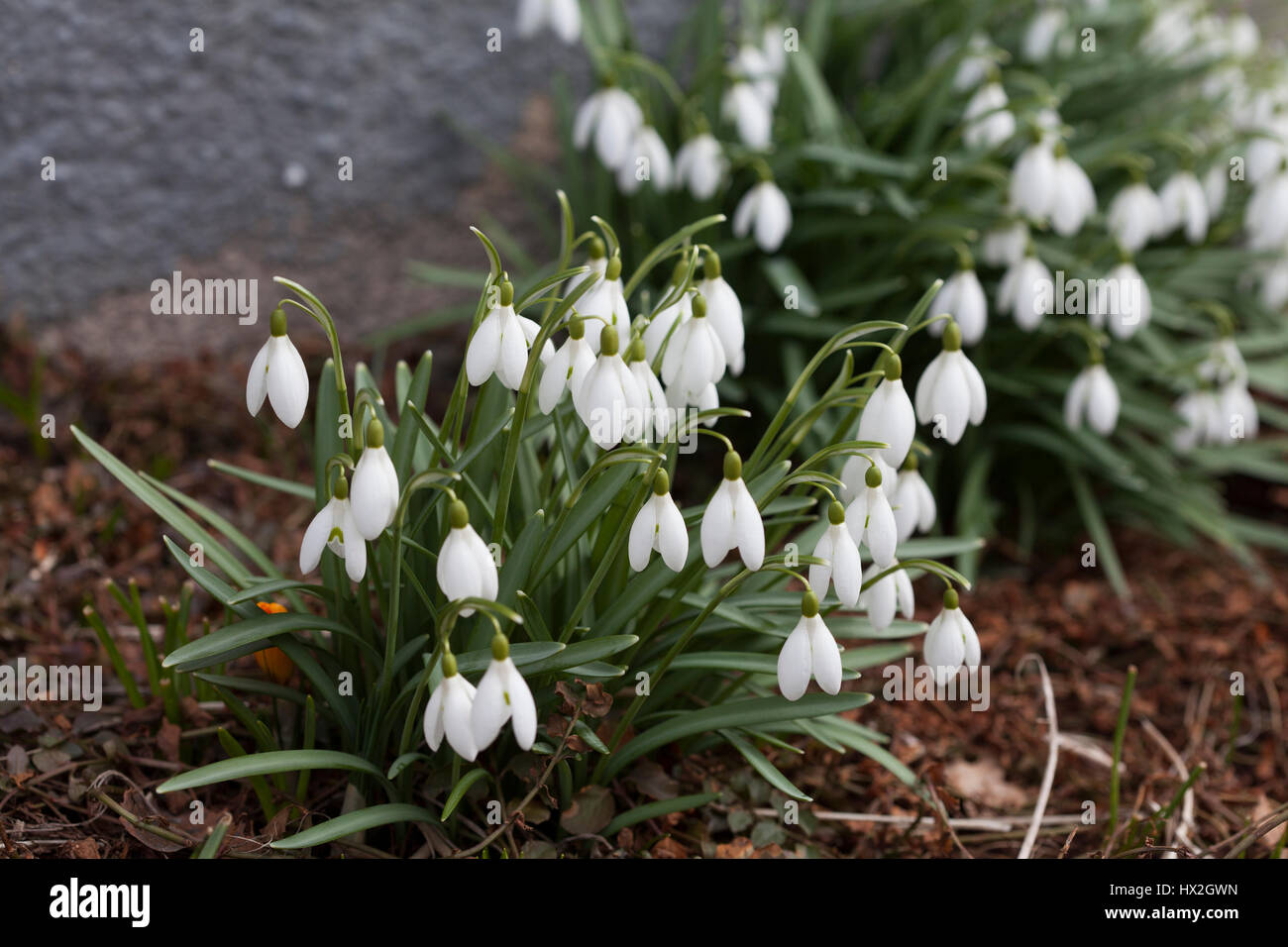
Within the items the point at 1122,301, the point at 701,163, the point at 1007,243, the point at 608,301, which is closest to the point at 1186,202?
the point at 1122,301

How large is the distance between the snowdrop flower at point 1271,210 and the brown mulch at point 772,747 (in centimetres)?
91

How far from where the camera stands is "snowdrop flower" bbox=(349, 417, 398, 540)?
4.75ft

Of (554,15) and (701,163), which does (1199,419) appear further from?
(554,15)

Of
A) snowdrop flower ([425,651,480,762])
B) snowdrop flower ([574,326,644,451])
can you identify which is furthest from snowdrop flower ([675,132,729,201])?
snowdrop flower ([425,651,480,762])

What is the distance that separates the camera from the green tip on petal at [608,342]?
4.91ft

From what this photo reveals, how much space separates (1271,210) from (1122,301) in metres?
0.61

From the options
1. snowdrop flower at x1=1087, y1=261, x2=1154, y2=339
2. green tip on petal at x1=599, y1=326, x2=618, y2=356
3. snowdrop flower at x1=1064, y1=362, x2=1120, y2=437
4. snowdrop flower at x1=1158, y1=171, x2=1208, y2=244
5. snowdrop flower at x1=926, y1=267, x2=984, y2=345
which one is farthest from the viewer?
snowdrop flower at x1=1158, y1=171, x2=1208, y2=244

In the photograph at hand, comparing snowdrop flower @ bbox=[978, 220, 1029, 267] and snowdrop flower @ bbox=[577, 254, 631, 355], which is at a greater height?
Answer: snowdrop flower @ bbox=[978, 220, 1029, 267]

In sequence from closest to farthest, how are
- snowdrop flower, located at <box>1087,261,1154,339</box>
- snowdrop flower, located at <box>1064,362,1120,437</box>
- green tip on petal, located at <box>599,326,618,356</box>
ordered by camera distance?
green tip on petal, located at <box>599,326,618,356</box> < snowdrop flower, located at <box>1064,362,1120,437</box> < snowdrop flower, located at <box>1087,261,1154,339</box>

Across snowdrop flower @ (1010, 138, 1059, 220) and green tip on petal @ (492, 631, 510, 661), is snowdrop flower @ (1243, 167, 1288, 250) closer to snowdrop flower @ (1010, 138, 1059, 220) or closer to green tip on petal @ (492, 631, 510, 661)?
snowdrop flower @ (1010, 138, 1059, 220)

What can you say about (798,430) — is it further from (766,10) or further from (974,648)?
(766,10)

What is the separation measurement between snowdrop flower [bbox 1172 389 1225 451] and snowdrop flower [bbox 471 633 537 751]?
7.26ft

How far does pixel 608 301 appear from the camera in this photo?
1682mm
